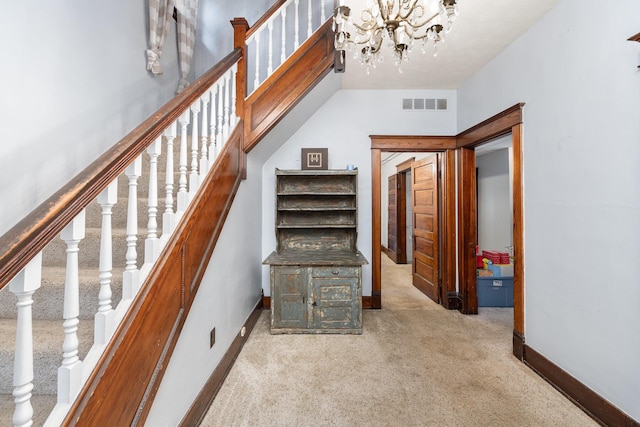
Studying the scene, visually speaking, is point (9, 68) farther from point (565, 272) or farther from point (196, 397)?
point (565, 272)

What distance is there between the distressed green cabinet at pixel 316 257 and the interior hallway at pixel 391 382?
7.1 inches

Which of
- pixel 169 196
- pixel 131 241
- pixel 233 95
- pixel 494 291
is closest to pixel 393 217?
pixel 494 291

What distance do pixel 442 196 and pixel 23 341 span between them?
3614 millimetres

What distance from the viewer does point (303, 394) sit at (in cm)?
188

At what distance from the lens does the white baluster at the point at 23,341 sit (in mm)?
711

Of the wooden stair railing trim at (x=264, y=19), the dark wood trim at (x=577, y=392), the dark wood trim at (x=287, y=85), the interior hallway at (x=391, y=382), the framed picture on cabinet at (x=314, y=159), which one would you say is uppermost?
the wooden stair railing trim at (x=264, y=19)

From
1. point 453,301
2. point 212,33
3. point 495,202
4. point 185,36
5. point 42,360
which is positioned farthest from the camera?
point 495,202

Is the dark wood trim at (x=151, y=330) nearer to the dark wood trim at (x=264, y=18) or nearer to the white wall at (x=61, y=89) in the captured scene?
the white wall at (x=61, y=89)

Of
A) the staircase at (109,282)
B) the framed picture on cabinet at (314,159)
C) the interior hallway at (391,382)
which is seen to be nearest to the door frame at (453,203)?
the interior hallway at (391,382)

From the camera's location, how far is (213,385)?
1.82 meters

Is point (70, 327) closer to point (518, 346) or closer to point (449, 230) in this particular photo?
point (518, 346)

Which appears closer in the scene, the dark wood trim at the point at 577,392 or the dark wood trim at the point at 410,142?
the dark wood trim at the point at 577,392

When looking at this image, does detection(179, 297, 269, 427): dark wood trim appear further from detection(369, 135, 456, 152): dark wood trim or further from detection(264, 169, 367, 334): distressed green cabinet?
detection(369, 135, 456, 152): dark wood trim

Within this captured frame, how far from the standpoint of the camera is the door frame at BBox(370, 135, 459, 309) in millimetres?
3375
